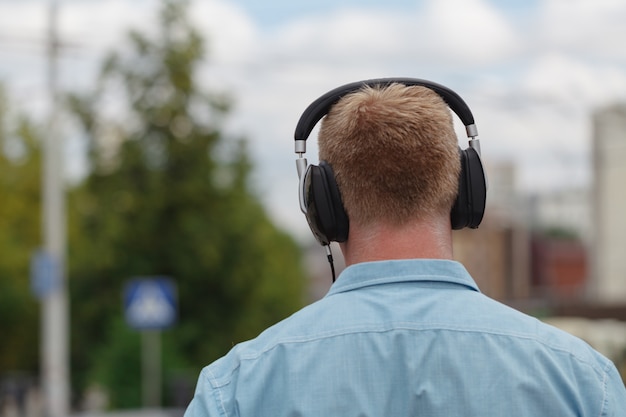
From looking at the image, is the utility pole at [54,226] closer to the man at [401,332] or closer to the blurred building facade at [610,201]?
the man at [401,332]

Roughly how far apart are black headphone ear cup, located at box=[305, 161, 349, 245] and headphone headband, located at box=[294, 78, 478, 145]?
92mm

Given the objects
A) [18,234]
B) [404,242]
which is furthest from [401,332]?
[18,234]

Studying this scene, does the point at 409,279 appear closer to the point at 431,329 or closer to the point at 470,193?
the point at 431,329

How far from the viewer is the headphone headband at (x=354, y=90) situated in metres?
2.18

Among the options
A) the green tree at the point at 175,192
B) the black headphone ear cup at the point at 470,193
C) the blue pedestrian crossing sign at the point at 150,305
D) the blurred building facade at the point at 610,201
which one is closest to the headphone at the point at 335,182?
the black headphone ear cup at the point at 470,193

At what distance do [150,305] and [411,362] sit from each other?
56.3 ft

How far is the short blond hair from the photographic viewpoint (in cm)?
205

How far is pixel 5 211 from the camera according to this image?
36562 mm

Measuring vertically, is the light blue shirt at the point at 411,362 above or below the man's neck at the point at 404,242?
below

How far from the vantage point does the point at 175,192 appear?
27.4 metres

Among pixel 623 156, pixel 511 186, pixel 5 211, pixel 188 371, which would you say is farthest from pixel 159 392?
pixel 511 186

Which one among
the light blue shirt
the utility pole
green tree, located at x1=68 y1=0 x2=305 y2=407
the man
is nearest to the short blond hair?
the man

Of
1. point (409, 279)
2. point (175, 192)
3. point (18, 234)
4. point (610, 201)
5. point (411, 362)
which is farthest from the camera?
point (610, 201)

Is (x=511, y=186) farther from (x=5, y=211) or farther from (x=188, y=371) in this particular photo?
(x=188, y=371)
